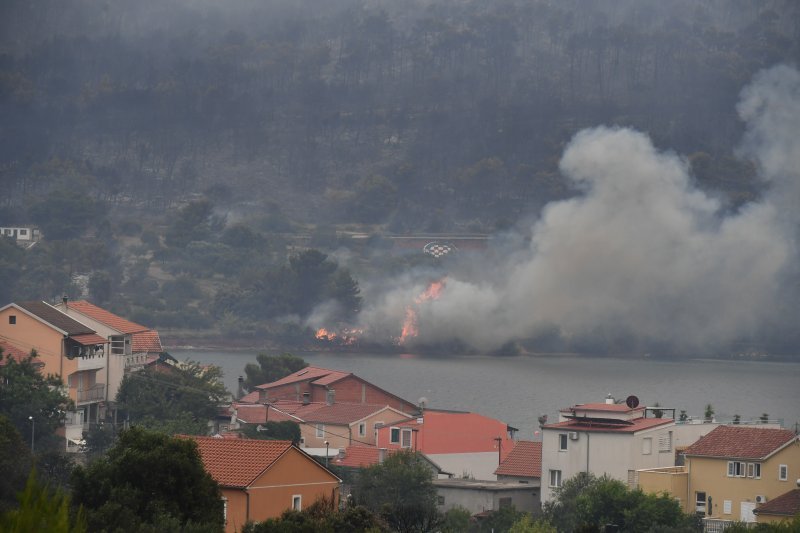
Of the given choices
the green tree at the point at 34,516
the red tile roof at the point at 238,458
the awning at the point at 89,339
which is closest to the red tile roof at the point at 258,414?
the awning at the point at 89,339

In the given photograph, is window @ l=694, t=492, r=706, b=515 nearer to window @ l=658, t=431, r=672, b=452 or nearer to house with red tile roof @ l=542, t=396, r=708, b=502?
house with red tile roof @ l=542, t=396, r=708, b=502

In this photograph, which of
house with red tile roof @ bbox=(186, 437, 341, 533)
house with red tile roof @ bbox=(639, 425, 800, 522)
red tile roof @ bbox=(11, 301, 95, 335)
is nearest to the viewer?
house with red tile roof @ bbox=(186, 437, 341, 533)

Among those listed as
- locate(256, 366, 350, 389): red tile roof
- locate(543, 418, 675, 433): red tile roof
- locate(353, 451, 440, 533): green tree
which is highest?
locate(256, 366, 350, 389): red tile roof

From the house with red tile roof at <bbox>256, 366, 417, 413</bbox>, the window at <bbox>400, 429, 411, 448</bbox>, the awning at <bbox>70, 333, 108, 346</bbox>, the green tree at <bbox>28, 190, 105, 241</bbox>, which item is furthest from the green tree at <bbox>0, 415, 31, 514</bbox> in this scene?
the green tree at <bbox>28, 190, 105, 241</bbox>

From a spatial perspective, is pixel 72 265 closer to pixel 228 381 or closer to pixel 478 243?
pixel 478 243

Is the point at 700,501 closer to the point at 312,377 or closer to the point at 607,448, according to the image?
the point at 607,448

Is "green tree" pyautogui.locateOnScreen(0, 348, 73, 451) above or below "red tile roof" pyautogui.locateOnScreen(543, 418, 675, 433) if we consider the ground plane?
above

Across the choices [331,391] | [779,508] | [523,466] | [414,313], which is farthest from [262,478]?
[414,313]
